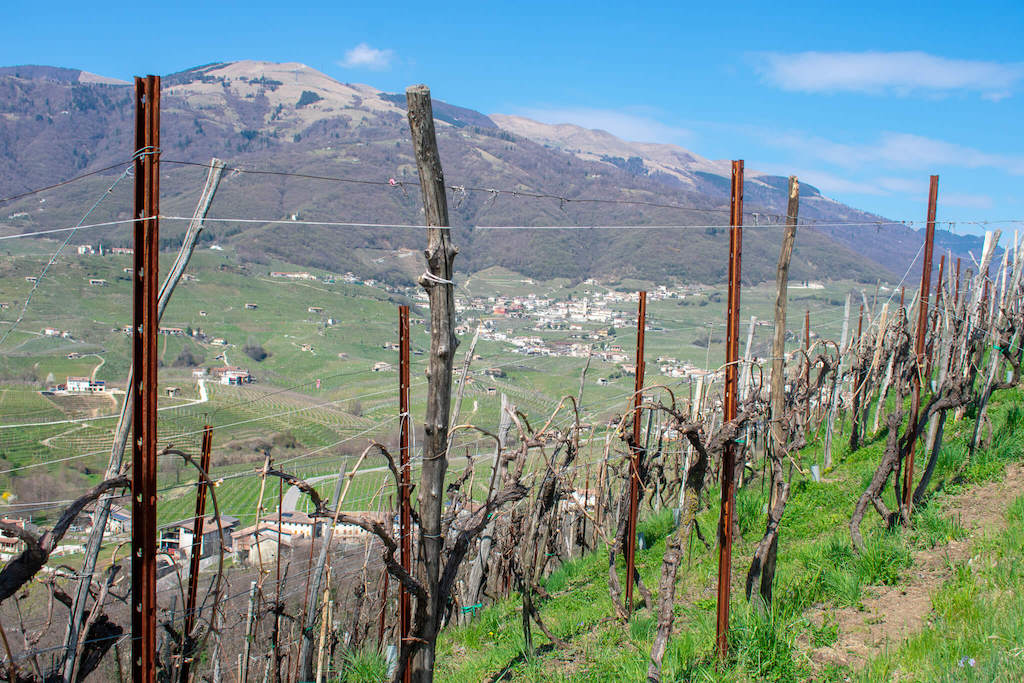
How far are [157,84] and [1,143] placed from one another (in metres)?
133

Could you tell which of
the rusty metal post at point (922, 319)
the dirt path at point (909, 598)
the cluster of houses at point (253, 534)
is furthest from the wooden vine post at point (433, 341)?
the rusty metal post at point (922, 319)

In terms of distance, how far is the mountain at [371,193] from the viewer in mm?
50156

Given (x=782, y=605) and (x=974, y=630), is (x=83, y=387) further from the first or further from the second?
(x=974, y=630)

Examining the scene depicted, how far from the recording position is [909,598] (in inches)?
165

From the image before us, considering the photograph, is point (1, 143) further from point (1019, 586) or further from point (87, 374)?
point (1019, 586)

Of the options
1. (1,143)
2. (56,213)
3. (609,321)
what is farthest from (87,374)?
(1,143)

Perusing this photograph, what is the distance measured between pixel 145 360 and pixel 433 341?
95cm

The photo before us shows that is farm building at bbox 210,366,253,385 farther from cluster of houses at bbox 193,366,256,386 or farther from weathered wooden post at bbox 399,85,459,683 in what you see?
weathered wooden post at bbox 399,85,459,683

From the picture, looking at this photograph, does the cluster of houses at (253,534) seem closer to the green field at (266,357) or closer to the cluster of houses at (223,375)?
the green field at (266,357)

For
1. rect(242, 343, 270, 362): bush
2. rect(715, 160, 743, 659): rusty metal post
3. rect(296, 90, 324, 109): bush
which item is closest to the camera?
rect(715, 160, 743, 659): rusty metal post

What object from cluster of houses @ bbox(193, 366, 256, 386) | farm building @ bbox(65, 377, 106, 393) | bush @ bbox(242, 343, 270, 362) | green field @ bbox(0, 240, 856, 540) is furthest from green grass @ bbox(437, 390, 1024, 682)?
bush @ bbox(242, 343, 270, 362)

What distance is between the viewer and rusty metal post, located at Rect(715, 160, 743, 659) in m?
3.63

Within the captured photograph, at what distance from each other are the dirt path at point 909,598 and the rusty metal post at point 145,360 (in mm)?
3187

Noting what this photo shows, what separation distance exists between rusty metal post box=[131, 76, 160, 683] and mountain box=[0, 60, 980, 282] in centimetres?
52
